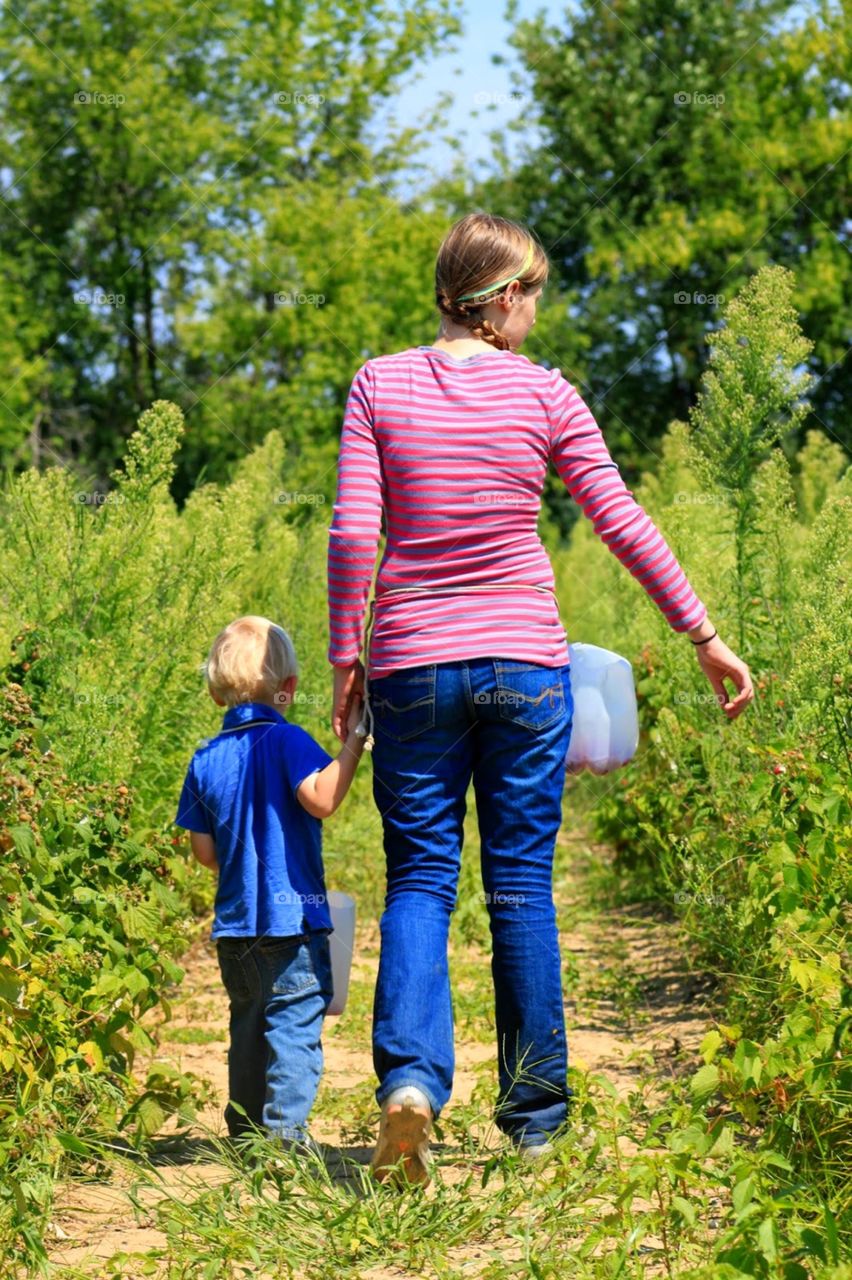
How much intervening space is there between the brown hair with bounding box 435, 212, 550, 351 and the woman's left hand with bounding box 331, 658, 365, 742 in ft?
2.09

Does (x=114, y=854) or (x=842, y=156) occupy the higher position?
(x=842, y=156)

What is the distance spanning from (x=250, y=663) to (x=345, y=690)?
322 mm

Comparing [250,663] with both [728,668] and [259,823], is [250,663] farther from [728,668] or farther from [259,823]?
[728,668]

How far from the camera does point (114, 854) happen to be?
297 centimetres

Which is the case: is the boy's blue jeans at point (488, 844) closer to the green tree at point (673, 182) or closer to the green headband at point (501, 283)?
the green headband at point (501, 283)

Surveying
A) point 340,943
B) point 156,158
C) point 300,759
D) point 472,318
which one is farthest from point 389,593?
point 156,158

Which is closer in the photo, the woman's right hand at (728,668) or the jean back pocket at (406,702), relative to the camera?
the jean back pocket at (406,702)

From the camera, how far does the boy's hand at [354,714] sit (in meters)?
2.82

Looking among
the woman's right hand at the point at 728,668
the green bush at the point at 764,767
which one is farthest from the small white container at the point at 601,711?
the green bush at the point at 764,767

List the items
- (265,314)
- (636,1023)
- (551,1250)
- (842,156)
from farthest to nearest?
(842,156) → (265,314) → (636,1023) → (551,1250)

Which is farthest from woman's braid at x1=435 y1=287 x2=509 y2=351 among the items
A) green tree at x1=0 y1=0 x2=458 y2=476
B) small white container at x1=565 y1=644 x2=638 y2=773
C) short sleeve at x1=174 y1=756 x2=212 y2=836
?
green tree at x1=0 y1=0 x2=458 y2=476

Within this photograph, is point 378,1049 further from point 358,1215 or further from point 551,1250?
point 551,1250

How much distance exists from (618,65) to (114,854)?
70.5 ft

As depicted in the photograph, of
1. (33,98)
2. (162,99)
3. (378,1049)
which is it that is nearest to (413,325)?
(162,99)
